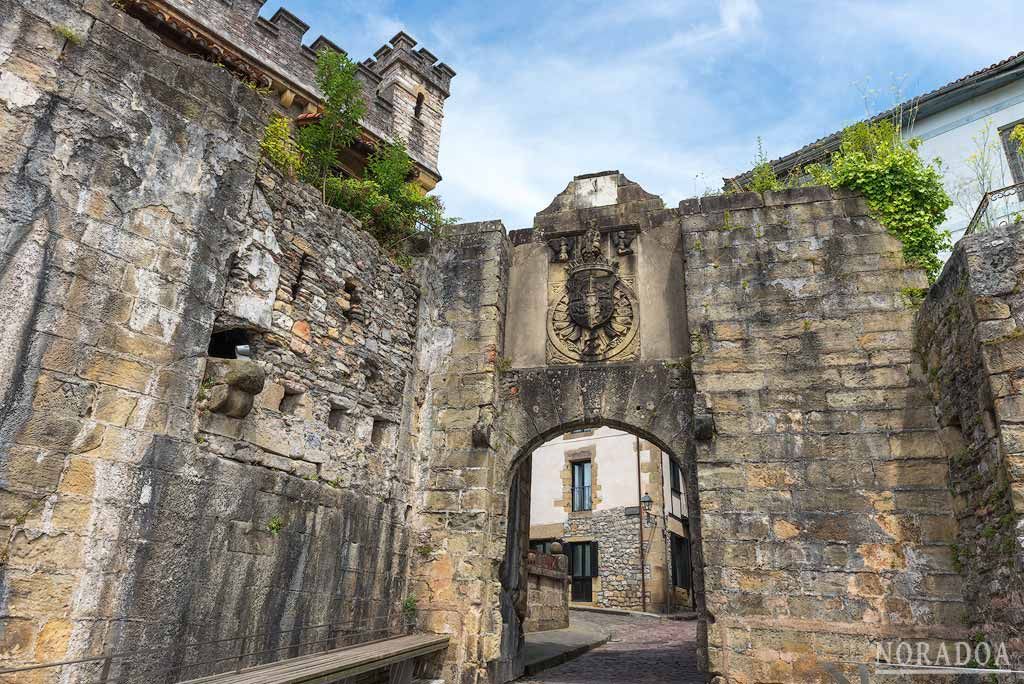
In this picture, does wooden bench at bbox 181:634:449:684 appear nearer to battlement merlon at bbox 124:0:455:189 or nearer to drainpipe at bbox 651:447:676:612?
battlement merlon at bbox 124:0:455:189

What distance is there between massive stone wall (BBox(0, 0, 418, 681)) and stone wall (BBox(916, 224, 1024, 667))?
4.69 meters

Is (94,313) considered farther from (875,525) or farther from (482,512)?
(875,525)

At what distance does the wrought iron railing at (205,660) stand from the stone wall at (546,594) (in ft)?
18.5

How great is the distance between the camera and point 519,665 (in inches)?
279

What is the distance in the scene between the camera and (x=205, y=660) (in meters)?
4.07

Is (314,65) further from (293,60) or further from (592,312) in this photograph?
(592,312)

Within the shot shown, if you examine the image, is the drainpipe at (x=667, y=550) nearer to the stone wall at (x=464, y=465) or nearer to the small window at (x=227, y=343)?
the stone wall at (x=464, y=465)

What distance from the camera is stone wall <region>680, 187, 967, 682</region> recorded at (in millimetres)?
5207

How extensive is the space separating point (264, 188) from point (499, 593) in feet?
13.9

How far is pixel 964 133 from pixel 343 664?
11.2 m

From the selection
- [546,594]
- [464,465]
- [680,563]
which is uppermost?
[464,465]


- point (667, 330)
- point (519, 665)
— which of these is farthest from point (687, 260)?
point (519, 665)

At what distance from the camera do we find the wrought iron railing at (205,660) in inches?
140

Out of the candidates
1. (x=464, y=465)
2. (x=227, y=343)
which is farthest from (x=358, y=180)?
(x=464, y=465)
